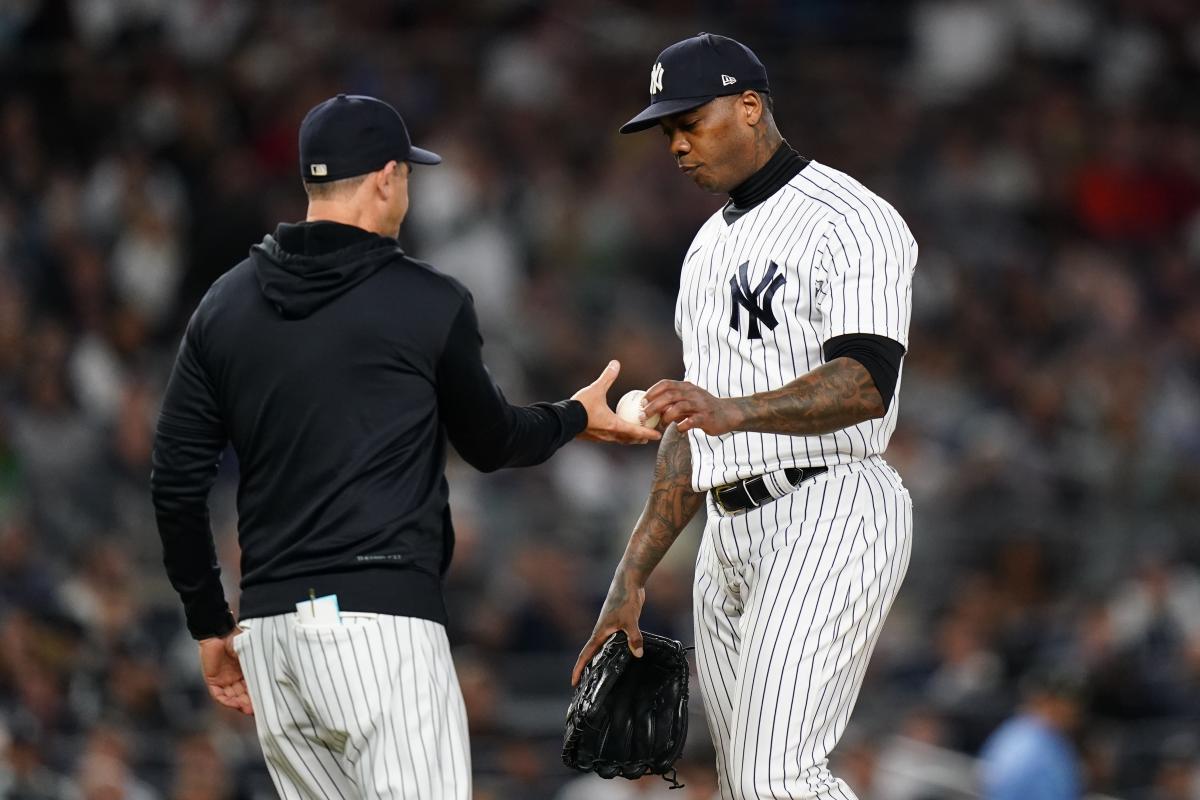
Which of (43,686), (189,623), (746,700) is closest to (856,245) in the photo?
(746,700)

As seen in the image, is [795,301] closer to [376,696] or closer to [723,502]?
[723,502]

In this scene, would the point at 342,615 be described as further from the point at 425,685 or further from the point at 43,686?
the point at 43,686

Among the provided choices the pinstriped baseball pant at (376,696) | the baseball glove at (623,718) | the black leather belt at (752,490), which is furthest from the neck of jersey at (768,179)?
the pinstriped baseball pant at (376,696)

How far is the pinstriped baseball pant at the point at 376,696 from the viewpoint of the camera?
358cm

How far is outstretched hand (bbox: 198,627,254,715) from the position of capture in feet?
13.0

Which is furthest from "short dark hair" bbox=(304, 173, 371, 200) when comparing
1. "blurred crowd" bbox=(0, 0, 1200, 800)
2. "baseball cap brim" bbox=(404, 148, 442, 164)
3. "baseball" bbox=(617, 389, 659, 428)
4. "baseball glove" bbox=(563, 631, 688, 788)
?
"blurred crowd" bbox=(0, 0, 1200, 800)

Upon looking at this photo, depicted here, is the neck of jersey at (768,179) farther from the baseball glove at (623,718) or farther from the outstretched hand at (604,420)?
the baseball glove at (623,718)

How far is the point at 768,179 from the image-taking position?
13.6ft

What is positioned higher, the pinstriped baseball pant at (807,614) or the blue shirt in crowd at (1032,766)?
the pinstriped baseball pant at (807,614)

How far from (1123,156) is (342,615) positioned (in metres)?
9.37

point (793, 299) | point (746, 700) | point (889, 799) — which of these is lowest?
point (889, 799)

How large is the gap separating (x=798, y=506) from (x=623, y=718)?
66 cm

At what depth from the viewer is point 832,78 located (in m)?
12.1

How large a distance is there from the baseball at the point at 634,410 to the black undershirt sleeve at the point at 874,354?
0.41m
